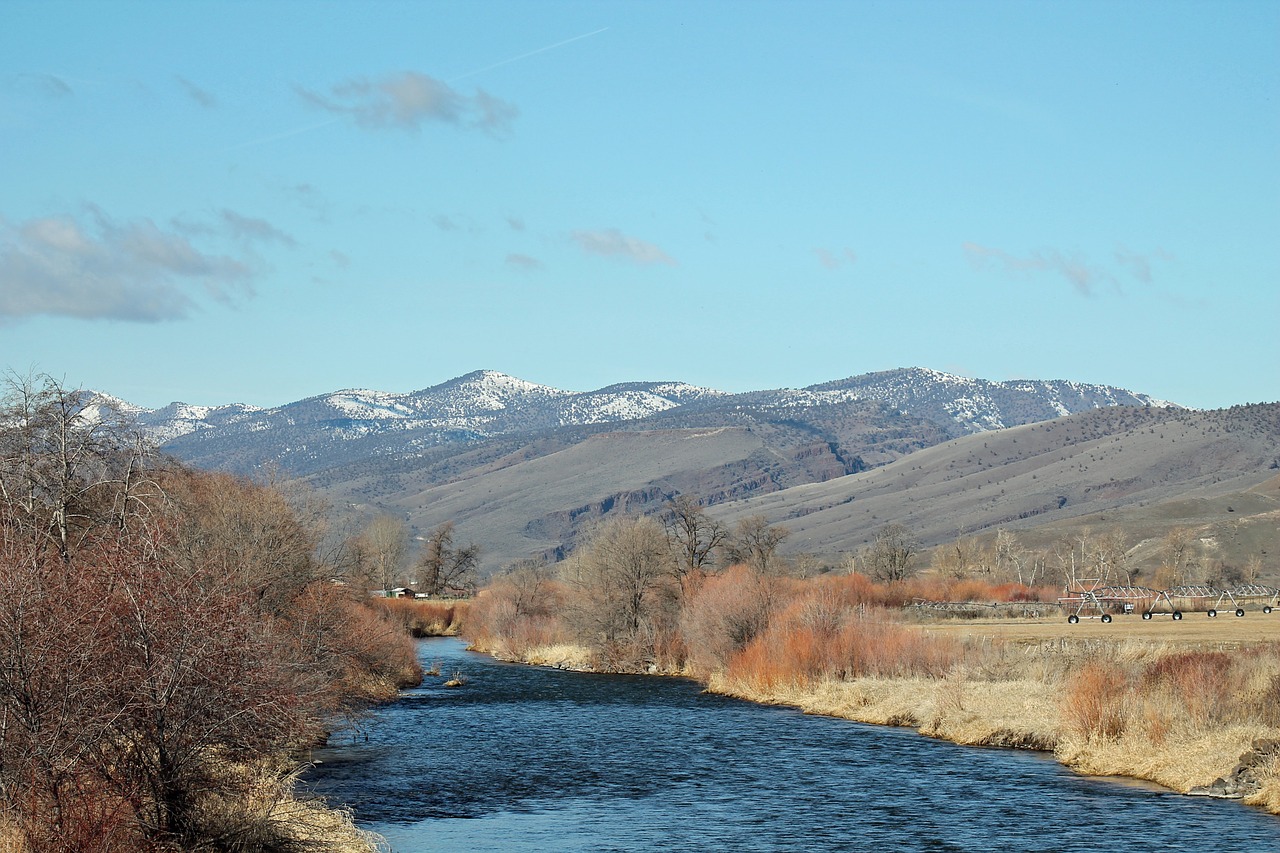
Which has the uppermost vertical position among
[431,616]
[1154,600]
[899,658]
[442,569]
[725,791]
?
[442,569]

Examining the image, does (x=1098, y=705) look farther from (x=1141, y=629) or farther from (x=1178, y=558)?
(x=1178, y=558)

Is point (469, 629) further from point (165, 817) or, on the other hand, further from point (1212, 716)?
point (165, 817)

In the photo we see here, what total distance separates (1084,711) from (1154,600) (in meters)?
63.8

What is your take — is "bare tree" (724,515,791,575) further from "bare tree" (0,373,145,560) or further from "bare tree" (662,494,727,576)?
"bare tree" (0,373,145,560)

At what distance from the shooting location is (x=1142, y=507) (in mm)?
190125

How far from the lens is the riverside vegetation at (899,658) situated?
3766cm

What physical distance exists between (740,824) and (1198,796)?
11966 millimetres

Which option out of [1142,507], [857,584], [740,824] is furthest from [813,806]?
[1142,507]

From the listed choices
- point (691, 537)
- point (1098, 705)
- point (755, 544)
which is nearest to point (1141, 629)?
point (691, 537)

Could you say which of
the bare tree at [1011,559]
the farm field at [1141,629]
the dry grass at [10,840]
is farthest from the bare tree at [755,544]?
the dry grass at [10,840]

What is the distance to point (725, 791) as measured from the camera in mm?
36000

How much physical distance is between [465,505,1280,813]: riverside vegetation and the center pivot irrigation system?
5.73 meters

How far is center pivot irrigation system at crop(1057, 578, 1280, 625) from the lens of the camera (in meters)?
93.4

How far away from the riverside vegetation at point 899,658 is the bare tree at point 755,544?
1.00 ft
